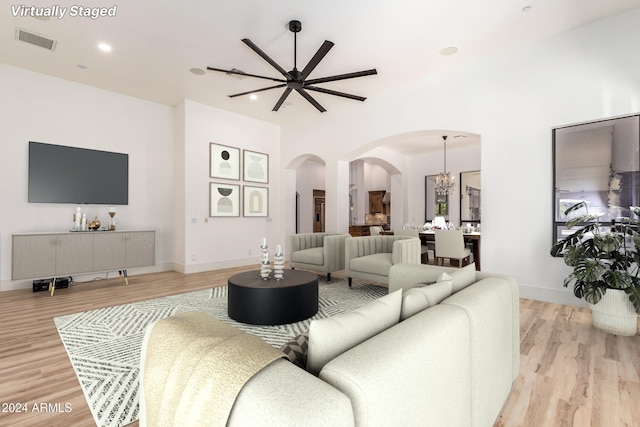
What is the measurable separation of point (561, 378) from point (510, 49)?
4168 millimetres

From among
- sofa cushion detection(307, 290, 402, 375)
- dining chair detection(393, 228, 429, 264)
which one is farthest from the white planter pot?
dining chair detection(393, 228, 429, 264)

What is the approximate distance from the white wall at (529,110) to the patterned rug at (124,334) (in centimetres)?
203

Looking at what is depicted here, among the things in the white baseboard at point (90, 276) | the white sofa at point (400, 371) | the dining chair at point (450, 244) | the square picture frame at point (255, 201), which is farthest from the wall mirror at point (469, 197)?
the white baseboard at point (90, 276)

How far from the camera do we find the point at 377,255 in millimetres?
4734

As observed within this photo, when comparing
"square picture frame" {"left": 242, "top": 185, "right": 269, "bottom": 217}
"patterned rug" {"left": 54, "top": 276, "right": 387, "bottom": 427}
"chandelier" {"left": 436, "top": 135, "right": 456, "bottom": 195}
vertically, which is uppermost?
"chandelier" {"left": 436, "top": 135, "right": 456, "bottom": 195}

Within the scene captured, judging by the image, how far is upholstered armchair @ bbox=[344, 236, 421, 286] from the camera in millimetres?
4215

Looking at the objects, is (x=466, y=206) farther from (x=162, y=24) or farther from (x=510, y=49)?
(x=162, y=24)

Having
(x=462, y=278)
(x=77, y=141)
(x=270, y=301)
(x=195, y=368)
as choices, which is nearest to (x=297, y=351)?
(x=195, y=368)

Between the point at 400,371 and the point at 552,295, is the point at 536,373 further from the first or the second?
the point at 552,295

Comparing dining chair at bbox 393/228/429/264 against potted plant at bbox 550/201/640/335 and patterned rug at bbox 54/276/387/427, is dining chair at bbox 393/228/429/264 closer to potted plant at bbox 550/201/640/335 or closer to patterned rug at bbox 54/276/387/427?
patterned rug at bbox 54/276/387/427

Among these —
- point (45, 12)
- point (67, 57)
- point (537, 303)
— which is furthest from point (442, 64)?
point (67, 57)

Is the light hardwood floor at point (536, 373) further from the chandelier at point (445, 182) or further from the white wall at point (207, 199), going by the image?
the chandelier at point (445, 182)

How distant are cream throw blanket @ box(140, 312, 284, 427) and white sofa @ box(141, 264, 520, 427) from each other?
39mm

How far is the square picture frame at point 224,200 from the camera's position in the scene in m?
6.51
